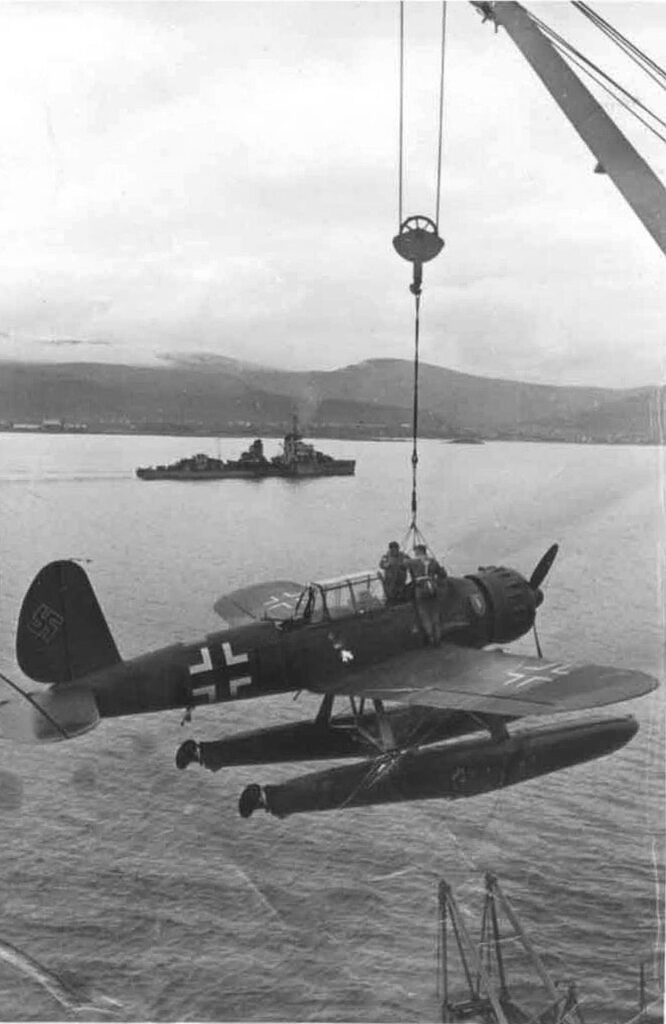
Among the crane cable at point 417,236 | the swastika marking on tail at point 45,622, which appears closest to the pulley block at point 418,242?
the crane cable at point 417,236

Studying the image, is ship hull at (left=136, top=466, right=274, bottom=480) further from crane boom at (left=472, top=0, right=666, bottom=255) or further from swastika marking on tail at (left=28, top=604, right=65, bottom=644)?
crane boom at (left=472, top=0, right=666, bottom=255)

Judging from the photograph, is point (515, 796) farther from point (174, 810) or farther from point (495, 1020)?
point (174, 810)

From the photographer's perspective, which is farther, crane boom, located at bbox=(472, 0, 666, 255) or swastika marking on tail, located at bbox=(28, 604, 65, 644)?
swastika marking on tail, located at bbox=(28, 604, 65, 644)

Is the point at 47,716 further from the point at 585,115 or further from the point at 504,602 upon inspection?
the point at 585,115

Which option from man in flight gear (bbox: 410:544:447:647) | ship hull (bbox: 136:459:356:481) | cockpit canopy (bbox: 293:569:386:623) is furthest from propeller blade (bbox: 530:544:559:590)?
ship hull (bbox: 136:459:356:481)

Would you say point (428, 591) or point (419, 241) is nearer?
point (419, 241)

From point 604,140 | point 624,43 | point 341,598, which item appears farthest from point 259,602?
point 624,43
